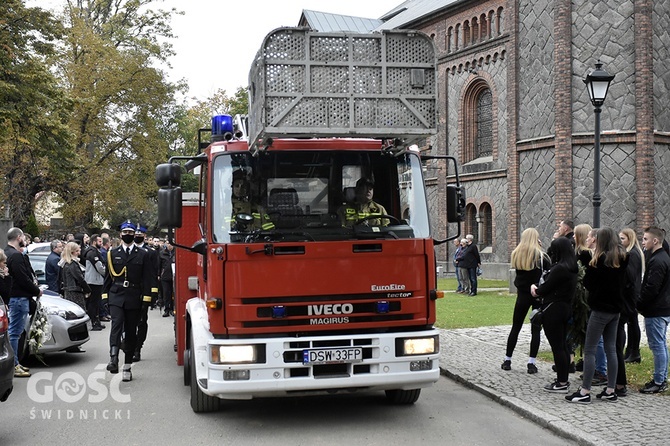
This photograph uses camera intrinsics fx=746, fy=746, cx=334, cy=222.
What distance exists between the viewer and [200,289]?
8281mm

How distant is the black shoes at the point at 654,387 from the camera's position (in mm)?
8367

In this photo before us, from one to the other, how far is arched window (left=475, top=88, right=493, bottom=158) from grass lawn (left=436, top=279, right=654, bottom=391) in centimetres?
857

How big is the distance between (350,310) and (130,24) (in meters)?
42.7

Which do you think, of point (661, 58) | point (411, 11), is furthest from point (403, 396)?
point (411, 11)

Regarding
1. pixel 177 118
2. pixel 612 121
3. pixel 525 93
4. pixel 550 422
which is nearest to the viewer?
pixel 550 422

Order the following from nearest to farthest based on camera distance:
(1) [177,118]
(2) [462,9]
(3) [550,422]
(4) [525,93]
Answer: (3) [550,422] < (4) [525,93] < (2) [462,9] < (1) [177,118]

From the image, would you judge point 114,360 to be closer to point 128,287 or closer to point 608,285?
point 128,287

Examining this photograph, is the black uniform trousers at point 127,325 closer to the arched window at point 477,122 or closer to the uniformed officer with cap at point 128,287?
the uniformed officer with cap at point 128,287

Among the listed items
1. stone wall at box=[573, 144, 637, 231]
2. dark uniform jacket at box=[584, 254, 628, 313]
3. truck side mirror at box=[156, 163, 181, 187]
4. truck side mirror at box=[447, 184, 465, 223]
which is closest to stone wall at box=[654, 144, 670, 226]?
stone wall at box=[573, 144, 637, 231]

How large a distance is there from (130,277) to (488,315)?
9862 millimetres

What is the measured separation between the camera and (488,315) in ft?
57.0

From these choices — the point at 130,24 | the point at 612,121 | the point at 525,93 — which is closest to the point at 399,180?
the point at 612,121

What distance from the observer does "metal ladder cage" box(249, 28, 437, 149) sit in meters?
6.61

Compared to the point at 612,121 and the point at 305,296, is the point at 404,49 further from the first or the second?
the point at 612,121
